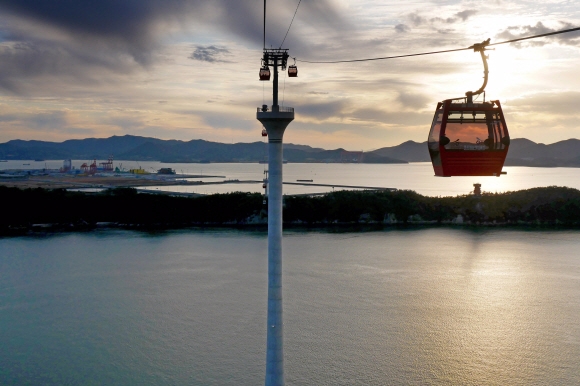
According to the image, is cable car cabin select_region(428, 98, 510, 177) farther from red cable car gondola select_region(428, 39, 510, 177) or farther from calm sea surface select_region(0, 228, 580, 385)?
calm sea surface select_region(0, 228, 580, 385)

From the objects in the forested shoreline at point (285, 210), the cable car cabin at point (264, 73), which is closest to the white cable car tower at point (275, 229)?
the cable car cabin at point (264, 73)

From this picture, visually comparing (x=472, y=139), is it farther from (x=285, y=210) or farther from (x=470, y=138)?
(x=285, y=210)

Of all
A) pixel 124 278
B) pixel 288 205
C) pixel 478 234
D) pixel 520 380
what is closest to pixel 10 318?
pixel 124 278

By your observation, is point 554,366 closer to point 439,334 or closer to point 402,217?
point 439,334

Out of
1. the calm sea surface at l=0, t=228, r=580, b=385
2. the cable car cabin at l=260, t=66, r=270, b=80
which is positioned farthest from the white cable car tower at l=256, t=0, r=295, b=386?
the calm sea surface at l=0, t=228, r=580, b=385

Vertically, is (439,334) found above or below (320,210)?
below

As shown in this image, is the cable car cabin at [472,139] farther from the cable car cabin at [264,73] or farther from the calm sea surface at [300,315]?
the calm sea surface at [300,315]
